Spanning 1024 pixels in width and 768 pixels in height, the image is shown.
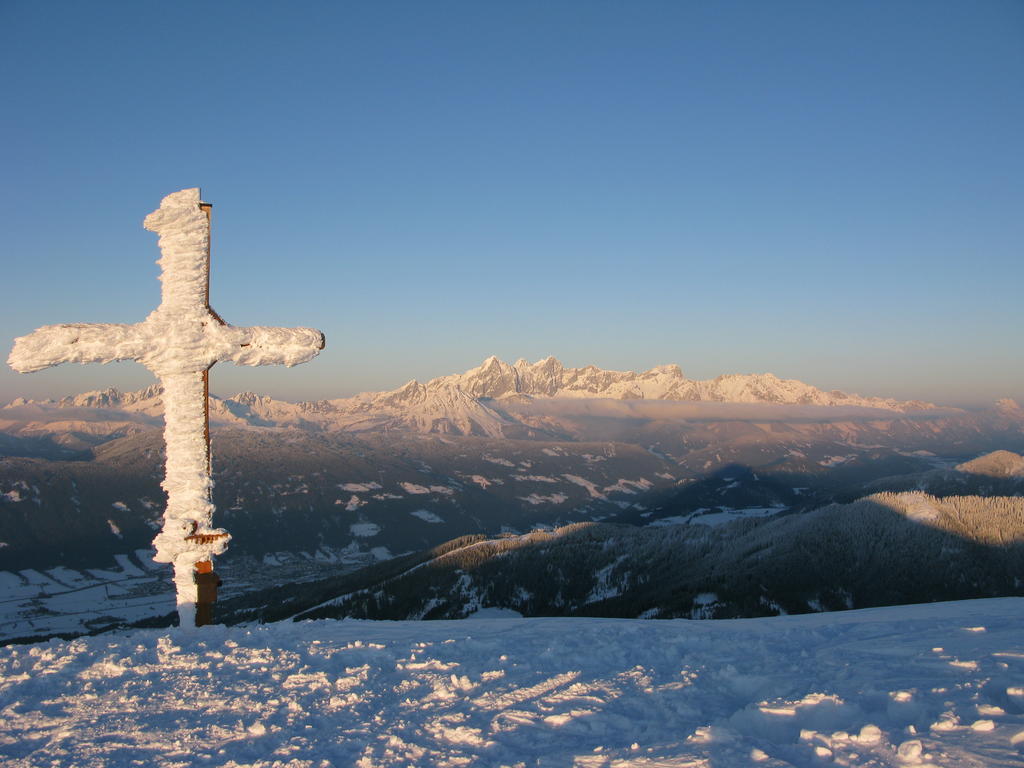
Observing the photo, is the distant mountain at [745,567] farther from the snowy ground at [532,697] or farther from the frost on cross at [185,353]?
the frost on cross at [185,353]

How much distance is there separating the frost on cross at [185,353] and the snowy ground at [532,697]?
7.00ft

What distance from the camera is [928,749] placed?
6629 mm

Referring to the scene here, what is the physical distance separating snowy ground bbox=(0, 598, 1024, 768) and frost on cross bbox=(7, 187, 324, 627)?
7.00 feet

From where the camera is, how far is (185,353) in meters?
15.5

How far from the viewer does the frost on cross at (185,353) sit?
1528 centimetres

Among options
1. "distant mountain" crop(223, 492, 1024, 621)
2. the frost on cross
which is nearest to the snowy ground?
the frost on cross

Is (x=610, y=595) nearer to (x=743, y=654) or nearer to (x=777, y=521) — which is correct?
(x=777, y=521)

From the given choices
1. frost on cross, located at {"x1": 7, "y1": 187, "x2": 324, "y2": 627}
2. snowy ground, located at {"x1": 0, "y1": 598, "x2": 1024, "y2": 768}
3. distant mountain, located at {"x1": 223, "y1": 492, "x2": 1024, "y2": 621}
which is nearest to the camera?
snowy ground, located at {"x1": 0, "y1": 598, "x2": 1024, "y2": 768}

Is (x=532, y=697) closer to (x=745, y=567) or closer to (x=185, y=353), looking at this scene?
(x=185, y=353)

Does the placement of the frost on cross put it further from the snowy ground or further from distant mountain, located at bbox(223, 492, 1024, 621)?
distant mountain, located at bbox(223, 492, 1024, 621)

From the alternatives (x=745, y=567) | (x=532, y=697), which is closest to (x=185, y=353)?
(x=532, y=697)

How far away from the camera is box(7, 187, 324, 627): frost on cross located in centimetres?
1528

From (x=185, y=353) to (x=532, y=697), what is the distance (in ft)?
35.1

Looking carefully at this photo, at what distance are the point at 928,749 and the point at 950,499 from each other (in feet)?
337
